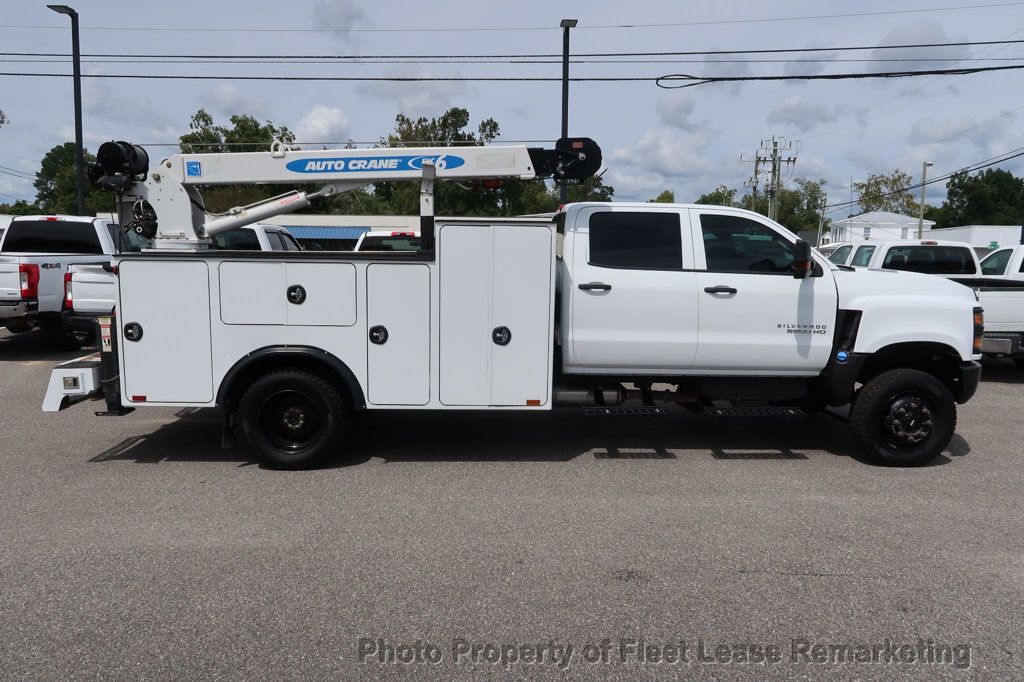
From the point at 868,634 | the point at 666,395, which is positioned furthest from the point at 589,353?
the point at 868,634

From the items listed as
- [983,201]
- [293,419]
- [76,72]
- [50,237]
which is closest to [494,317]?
[293,419]

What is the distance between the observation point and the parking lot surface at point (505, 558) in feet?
11.4

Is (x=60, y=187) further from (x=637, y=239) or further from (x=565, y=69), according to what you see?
(x=637, y=239)

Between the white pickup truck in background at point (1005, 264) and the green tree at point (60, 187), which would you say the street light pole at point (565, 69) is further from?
the green tree at point (60, 187)

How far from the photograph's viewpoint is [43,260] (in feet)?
37.4

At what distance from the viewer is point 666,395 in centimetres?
662

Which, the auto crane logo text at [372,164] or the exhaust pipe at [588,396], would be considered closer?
the auto crane logo text at [372,164]

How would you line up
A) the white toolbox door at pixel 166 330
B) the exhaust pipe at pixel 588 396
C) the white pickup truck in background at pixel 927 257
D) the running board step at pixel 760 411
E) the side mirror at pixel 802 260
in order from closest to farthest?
the white toolbox door at pixel 166 330, the side mirror at pixel 802 260, the exhaust pipe at pixel 588 396, the running board step at pixel 760 411, the white pickup truck in background at pixel 927 257

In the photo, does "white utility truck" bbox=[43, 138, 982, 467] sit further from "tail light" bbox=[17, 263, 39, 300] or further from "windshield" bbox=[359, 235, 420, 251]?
"windshield" bbox=[359, 235, 420, 251]

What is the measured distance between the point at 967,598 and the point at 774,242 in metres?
3.29

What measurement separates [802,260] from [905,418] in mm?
1657

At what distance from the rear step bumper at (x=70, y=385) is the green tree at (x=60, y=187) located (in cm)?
6619

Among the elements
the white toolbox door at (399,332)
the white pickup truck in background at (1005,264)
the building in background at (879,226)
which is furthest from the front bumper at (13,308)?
the building in background at (879,226)

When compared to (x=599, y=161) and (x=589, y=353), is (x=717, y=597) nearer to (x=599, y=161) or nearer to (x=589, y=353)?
(x=589, y=353)
